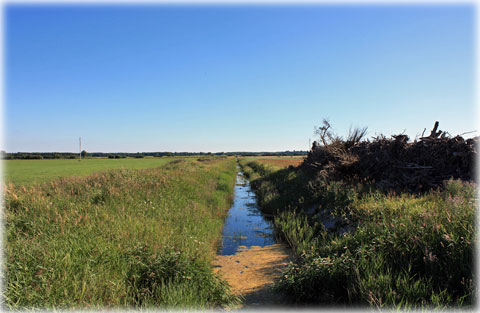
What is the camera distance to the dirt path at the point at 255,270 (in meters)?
4.70

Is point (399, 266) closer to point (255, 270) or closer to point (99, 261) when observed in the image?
point (255, 270)

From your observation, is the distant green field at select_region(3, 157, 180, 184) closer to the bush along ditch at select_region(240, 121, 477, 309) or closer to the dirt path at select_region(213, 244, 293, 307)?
the dirt path at select_region(213, 244, 293, 307)

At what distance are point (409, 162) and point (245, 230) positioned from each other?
25.2 ft

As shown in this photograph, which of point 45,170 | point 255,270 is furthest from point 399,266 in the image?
point 45,170

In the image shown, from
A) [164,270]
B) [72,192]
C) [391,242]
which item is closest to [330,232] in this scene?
[391,242]

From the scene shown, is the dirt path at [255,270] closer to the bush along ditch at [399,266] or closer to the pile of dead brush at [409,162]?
the bush along ditch at [399,266]

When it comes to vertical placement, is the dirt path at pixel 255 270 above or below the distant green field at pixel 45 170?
below

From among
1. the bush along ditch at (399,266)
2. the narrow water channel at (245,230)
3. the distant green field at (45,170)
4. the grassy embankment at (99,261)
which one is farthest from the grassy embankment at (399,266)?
the distant green field at (45,170)

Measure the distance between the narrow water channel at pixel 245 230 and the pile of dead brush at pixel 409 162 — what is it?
389 cm

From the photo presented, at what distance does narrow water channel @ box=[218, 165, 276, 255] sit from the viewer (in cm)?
838

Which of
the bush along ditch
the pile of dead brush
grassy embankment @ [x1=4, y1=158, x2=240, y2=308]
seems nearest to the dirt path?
the bush along ditch

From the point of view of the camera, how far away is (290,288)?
459 centimetres

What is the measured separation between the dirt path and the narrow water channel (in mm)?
498

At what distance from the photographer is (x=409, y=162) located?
1021cm
